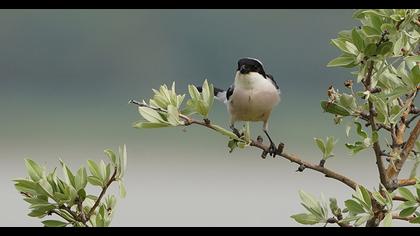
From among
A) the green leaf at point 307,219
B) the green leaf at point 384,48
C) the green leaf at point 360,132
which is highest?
the green leaf at point 384,48

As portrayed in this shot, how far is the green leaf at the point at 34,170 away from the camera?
1024mm

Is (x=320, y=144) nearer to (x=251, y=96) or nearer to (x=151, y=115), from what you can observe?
(x=151, y=115)

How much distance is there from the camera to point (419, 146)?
124cm

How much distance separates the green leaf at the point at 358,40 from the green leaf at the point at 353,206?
0.72 ft

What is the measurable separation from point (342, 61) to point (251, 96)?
734 millimetres

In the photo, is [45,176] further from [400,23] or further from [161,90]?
[400,23]

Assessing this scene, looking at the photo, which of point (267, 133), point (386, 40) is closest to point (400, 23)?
point (386, 40)

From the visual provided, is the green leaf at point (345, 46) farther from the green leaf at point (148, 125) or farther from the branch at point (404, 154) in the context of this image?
the green leaf at point (148, 125)

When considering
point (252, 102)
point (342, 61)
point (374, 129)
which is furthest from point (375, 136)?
point (252, 102)

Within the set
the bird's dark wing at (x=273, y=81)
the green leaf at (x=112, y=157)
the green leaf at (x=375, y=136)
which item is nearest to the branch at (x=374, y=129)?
Result: the green leaf at (x=375, y=136)

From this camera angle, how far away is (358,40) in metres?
1.03

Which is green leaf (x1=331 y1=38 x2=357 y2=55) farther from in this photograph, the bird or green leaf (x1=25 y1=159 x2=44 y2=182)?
the bird
